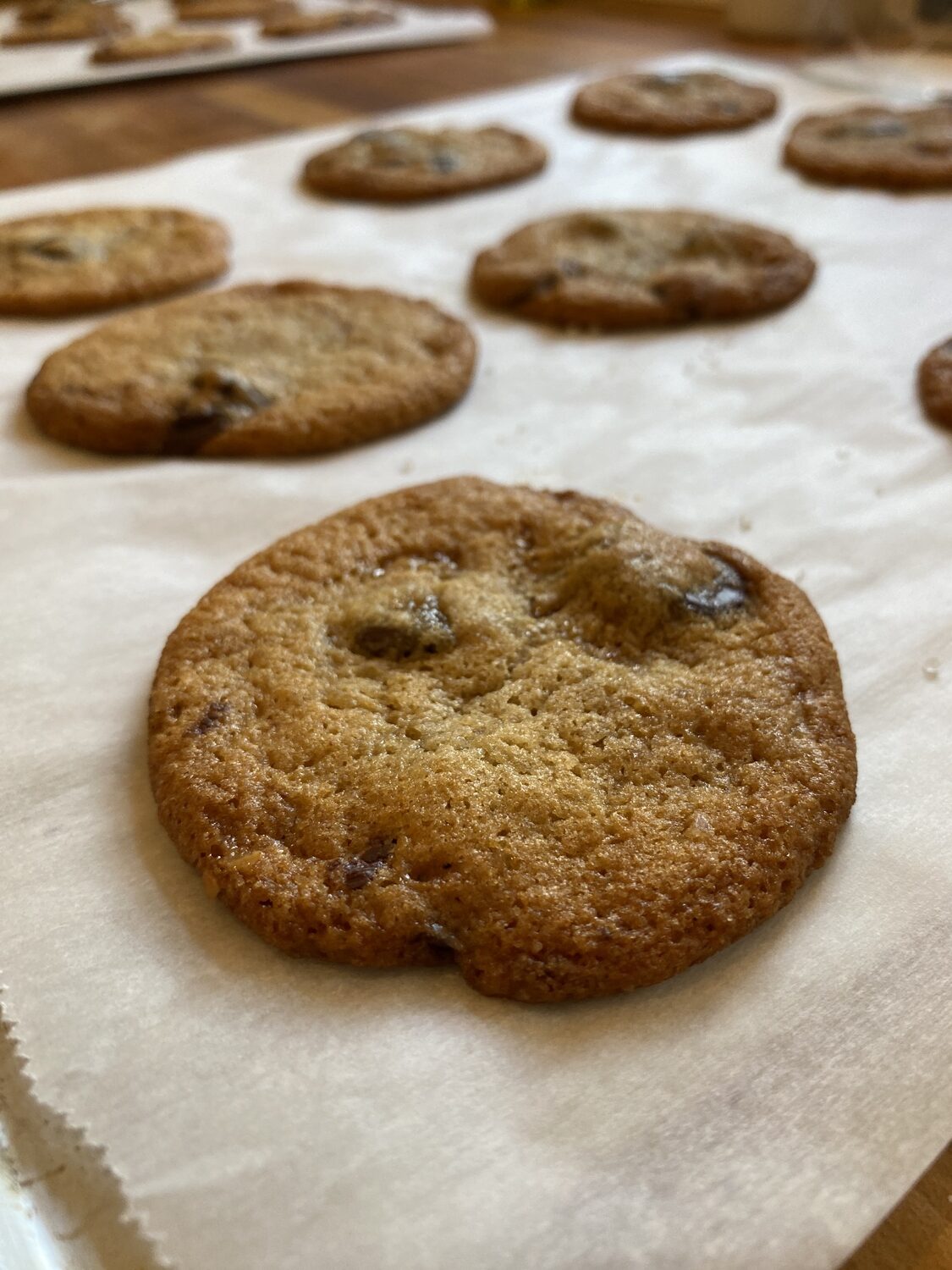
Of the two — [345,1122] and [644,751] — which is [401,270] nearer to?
[644,751]

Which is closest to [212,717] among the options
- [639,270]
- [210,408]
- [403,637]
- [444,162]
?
[403,637]

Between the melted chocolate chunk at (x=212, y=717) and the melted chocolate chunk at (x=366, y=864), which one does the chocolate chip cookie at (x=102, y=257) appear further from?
the melted chocolate chunk at (x=366, y=864)

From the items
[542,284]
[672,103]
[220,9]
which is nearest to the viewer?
[542,284]

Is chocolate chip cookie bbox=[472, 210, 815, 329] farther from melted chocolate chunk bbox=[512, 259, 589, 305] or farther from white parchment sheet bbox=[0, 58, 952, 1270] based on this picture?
white parchment sheet bbox=[0, 58, 952, 1270]

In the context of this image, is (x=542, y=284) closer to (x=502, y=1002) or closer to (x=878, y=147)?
(x=878, y=147)

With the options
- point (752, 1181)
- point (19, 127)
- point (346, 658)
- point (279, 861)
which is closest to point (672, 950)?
point (752, 1181)

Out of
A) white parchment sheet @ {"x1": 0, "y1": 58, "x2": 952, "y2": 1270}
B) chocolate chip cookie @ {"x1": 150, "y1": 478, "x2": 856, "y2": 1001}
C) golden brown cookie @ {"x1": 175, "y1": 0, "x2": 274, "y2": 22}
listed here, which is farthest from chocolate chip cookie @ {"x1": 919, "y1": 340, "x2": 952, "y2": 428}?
golden brown cookie @ {"x1": 175, "y1": 0, "x2": 274, "y2": 22}
